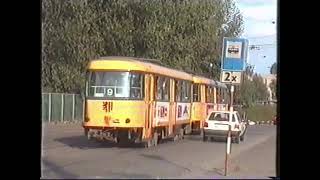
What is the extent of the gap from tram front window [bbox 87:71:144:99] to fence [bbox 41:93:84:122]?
786 millimetres

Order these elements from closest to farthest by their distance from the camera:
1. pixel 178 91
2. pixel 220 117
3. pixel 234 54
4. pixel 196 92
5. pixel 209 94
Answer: pixel 234 54, pixel 220 117, pixel 209 94, pixel 178 91, pixel 196 92

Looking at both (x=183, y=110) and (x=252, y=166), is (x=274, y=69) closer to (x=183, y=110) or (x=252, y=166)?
(x=252, y=166)

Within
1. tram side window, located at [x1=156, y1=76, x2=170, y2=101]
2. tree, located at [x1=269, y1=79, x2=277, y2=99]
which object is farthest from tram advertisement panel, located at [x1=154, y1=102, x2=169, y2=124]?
tree, located at [x1=269, y1=79, x2=277, y2=99]

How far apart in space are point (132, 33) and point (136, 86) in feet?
4.65

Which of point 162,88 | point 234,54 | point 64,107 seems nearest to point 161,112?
point 162,88

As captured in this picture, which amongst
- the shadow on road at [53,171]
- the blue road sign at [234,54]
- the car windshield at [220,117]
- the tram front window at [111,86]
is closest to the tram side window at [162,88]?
the tram front window at [111,86]

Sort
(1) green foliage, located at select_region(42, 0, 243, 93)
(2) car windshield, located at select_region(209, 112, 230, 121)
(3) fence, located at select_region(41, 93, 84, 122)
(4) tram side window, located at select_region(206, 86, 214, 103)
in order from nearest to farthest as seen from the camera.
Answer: (1) green foliage, located at select_region(42, 0, 243, 93) → (2) car windshield, located at select_region(209, 112, 230, 121) → (3) fence, located at select_region(41, 93, 84, 122) → (4) tram side window, located at select_region(206, 86, 214, 103)

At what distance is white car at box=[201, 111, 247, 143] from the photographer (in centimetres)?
1250

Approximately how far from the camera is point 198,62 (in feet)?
43.0

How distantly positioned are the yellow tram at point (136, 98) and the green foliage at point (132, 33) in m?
0.26

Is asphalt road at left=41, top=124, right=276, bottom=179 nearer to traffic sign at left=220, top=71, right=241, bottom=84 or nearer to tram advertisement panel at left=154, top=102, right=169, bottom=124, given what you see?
tram advertisement panel at left=154, top=102, right=169, bottom=124

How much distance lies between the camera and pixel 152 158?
11289 mm
